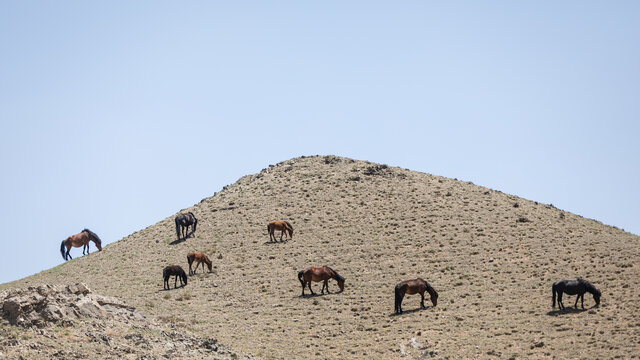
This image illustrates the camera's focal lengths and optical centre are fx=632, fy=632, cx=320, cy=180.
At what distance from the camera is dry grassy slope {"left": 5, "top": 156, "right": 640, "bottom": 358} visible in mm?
31109

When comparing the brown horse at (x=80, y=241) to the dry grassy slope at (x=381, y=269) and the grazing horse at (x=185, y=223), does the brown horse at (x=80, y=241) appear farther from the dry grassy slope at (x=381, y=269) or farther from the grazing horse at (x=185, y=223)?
the grazing horse at (x=185, y=223)

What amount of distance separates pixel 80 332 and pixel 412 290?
58.9 feet

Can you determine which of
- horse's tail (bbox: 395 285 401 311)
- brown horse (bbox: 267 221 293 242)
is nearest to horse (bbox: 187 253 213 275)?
brown horse (bbox: 267 221 293 242)

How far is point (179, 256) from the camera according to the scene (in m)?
50.7

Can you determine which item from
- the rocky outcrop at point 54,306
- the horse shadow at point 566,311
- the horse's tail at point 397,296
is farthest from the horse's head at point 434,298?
the rocky outcrop at point 54,306

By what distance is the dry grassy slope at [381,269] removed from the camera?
1225 inches

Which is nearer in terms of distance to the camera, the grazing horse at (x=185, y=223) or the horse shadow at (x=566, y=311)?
the horse shadow at (x=566, y=311)

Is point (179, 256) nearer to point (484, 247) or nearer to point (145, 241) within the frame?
point (145, 241)

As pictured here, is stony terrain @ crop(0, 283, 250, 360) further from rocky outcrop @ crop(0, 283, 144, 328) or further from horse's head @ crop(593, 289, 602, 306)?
horse's head @ crop(593, 289, 602, 306)

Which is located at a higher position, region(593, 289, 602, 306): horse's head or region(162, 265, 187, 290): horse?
region(162, 265, 187, 290): horse

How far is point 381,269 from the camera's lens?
43750 mm

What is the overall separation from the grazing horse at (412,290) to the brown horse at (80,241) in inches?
1292

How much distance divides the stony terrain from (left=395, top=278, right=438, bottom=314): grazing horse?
34.1 ft

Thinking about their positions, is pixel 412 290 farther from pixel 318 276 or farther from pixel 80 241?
pixel 80 241
